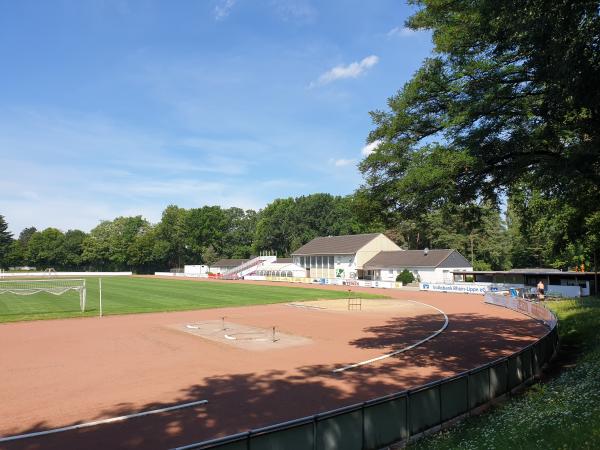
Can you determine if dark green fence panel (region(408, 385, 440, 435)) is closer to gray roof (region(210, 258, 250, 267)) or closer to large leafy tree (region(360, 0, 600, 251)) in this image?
large leafy tree (region(360, 0, 600, 251))

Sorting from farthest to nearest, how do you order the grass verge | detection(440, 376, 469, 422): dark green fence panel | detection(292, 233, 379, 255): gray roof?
detection(292, 233, 379, 255): gray roof, detection(440, 376, 469, 422): dark green fence panel, the grass verge

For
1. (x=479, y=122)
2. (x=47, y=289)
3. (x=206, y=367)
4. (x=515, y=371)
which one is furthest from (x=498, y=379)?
(x=47, y=289)

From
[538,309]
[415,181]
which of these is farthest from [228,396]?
[538,309]

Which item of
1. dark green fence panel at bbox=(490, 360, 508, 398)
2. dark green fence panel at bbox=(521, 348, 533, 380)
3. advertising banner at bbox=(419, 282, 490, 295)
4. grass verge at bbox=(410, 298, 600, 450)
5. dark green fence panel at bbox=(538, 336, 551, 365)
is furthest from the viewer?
advertising banner at bbox=(419, 282, 490, 295)

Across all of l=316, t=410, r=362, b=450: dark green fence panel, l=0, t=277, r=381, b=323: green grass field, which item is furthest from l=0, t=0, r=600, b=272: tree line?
l=0, t=277, r=381, b=323: green grass field

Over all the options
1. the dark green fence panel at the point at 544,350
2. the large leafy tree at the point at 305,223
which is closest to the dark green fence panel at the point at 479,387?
the dark green fence panel at the point at 544,350

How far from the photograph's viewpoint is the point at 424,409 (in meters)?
10.4

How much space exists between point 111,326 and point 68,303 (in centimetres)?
1490

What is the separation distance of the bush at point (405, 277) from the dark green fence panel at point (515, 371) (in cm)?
5139

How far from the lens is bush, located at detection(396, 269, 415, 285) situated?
214 feet

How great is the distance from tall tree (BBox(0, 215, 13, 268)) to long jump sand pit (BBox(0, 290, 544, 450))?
123224mm

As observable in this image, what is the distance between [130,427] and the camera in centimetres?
1115

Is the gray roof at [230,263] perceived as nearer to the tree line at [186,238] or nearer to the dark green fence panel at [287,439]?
the tree line at [186,238]

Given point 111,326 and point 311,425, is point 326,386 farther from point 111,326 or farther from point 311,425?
point 111,326
